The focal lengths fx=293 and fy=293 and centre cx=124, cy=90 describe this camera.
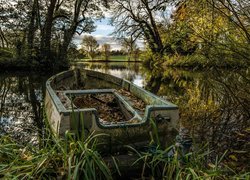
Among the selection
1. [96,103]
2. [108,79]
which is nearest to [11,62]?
[108,79]

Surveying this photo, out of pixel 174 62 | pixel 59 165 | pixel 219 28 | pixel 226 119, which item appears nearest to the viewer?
pixel 59 165

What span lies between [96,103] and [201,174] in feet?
13.9

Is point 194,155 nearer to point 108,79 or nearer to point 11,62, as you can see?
point 108,79

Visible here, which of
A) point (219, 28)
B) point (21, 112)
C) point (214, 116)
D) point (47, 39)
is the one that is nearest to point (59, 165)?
point (219, 28)

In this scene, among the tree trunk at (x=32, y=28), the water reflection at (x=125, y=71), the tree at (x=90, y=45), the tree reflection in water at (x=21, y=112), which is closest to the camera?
the tree reflection in water at (x=21, y=112)

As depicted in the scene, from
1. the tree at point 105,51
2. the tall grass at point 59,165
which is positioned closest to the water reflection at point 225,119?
the tall grass at point 59,165

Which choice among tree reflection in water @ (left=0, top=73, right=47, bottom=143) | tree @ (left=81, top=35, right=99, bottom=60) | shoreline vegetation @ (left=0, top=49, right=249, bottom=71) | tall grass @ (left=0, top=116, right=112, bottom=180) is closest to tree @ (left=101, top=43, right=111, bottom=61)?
tree @ (left=81, top=35, right=99, bottom=60)

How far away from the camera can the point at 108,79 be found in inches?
370

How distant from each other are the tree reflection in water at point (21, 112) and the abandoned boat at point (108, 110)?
45 cm

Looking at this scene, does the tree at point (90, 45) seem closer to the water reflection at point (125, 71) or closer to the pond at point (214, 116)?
the water reflection at point (125, 71)

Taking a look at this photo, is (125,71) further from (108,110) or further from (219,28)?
(219,28)

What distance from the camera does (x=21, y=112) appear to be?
685 cm

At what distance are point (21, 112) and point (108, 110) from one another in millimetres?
2314

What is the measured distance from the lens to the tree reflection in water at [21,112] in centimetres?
512
